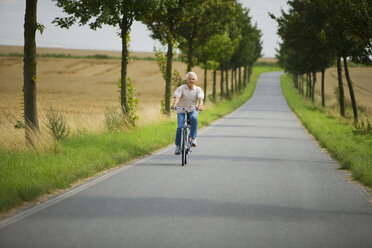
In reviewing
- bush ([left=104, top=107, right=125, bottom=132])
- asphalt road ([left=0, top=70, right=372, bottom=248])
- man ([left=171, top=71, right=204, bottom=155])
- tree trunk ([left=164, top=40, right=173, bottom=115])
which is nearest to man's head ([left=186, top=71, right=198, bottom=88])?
man ([left=171, top=71, right=204, bottom=155])

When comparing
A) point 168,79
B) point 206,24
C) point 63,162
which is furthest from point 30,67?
point 206,24

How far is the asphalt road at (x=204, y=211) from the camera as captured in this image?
527cm

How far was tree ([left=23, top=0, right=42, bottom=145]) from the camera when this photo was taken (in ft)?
36.4

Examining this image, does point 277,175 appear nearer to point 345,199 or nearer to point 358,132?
point 345,199

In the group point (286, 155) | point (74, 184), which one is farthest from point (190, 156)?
point (74, 184)

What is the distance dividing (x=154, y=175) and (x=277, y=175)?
8.09ft

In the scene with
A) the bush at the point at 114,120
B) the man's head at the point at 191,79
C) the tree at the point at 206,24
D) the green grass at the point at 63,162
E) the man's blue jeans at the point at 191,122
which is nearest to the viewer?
the green grass at the point at 63,162

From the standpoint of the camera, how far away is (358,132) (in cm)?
1775

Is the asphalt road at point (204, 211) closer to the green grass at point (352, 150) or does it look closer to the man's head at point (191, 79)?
the green grass at point (352, 150)

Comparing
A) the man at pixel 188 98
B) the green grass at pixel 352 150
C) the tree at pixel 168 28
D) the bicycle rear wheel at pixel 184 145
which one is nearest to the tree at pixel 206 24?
the tree at pixel 168 28

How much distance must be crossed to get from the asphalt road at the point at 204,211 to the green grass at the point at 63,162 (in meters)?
0.40

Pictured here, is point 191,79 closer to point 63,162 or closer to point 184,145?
point 184,145

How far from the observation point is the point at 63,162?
31.6 ft

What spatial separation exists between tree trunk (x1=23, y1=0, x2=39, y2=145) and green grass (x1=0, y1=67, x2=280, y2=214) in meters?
0.84
